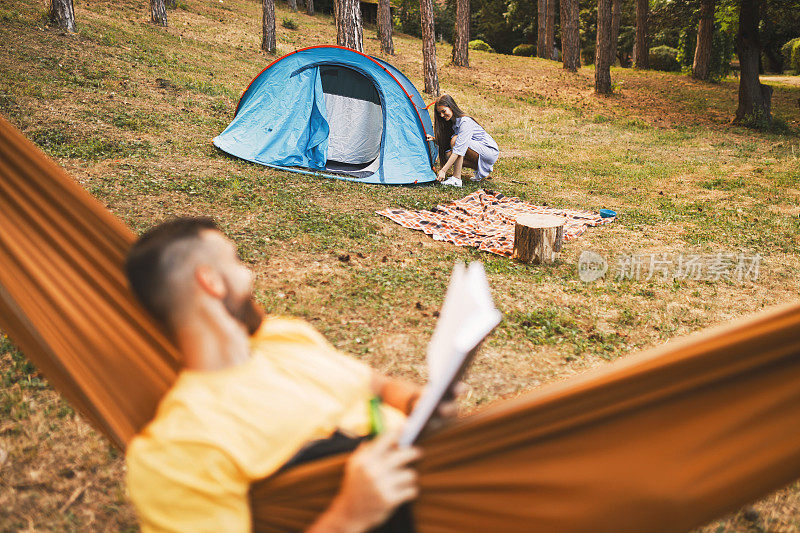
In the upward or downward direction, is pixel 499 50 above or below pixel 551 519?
above

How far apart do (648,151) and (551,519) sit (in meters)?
9.71

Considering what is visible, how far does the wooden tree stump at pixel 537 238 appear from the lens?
182 inches

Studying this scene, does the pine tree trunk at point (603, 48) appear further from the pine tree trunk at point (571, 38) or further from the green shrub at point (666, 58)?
the green shrub at point (666, 58)

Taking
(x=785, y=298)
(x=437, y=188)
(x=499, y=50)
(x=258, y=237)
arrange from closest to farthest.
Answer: (x=785, y=298)
(x=258, y=237)
(x=437, y=188)
(x=499, y=50)

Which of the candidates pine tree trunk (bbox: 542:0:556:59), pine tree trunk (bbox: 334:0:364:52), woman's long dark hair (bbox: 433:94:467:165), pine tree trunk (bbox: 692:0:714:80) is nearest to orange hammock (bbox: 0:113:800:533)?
woman's long dark hair (bbox: 433:94:467:165)

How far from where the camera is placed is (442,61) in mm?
17078

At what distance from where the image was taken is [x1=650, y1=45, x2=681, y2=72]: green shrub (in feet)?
63.8

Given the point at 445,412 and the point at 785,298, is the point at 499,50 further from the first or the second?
the point at 445,412

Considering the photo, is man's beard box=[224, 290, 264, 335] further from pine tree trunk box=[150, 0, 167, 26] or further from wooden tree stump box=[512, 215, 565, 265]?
pine tree trunk box=[150, 0, 167, 26]

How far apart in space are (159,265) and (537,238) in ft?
12.7

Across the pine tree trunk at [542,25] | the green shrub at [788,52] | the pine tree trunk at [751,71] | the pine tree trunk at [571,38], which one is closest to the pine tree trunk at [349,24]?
the pine tree trunk at [751,71]

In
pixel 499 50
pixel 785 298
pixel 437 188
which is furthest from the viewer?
pixel 499 50

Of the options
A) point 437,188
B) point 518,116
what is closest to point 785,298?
point 437,188

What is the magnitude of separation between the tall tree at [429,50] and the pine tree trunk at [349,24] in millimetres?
3236
